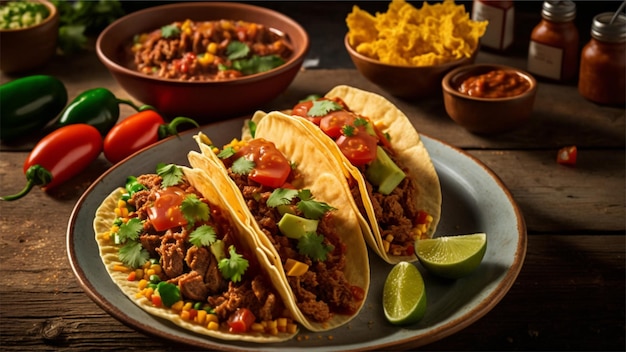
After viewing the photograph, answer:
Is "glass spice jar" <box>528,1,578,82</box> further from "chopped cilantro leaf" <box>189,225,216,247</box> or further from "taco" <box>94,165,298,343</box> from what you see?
"chopped cilantro leaf" <box>189,225,216,247</box>

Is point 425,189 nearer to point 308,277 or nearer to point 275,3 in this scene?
point 308,277

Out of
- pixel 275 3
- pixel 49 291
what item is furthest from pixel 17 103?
pixel 275 3

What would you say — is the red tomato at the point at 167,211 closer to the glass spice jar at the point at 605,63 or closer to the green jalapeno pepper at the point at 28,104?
the green jalapeno pepper at the point at 28,104

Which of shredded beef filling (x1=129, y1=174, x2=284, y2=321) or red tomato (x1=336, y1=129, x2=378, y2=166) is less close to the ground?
red tomato (x1=336, y1=129, x2=378, y2=166)

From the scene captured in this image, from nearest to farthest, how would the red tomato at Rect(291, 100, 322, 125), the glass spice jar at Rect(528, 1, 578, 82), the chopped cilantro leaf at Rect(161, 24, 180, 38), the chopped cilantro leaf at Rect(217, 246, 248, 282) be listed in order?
the chopped cilantro leaf at Rect(217, 246, 248, 282)
the red tomato at Rect(291, 100, 322, 125)
the glass spice jar at Rect(528, 1, 578, 82)
the chopped cilantro leaf at Rect(161, 24, 180, 38)

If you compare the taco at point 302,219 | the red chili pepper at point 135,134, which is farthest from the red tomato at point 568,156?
the red chili pepper at point 135,134

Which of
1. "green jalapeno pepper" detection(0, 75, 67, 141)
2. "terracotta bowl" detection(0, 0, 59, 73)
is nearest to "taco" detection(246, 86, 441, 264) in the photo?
"green jalapeno pepper" detection(0, 75, 67, 141)

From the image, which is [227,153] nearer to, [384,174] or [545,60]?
[384,174]

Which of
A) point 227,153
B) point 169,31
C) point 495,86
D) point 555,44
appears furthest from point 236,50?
point 555,44
